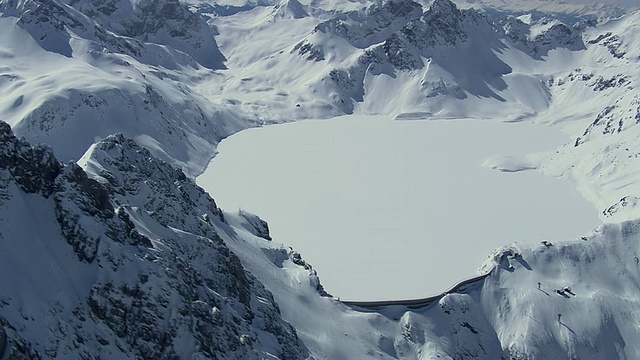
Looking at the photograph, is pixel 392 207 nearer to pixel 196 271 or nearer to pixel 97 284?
pixel 196 271

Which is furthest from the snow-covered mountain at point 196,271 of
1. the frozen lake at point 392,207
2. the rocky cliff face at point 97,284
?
the frozen lake at point 392,207

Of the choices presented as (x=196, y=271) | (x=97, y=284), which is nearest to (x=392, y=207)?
(x=196, y=271)

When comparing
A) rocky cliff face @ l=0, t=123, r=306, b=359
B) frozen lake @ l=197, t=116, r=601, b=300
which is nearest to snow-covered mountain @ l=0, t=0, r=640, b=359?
rocky cliff face @ l=0, t=123, r=306, b=359

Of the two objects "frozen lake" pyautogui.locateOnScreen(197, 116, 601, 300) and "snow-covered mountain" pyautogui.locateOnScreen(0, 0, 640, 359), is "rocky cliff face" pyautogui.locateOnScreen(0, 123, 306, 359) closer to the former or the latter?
"snow-covered mountain" pyautogui.locateOnScreen(0, 0, 640, 359)

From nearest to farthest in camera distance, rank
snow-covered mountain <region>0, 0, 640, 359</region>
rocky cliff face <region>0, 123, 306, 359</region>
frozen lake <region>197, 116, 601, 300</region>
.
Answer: rocky cliff face <region>0, 123, 306, 359</region> < snow-covered mountain <region>0, 0, 640, 359</region> < frozen lake <region>197, 116, 601, 300</region>

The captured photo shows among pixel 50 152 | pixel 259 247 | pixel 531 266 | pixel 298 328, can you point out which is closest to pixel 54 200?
pixel 50 152

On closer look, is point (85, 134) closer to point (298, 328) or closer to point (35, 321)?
point (298, 328)

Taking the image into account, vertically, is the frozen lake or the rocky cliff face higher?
the rocky cliff face
